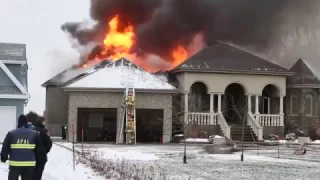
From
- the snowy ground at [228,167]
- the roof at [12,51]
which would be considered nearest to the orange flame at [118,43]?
the roof at [12,51]

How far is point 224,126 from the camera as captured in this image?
3781cm

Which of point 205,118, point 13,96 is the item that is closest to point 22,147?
point 13,96

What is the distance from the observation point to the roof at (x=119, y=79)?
3544 cm

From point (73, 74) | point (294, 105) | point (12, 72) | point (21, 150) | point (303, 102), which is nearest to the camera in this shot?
point (21, 150)

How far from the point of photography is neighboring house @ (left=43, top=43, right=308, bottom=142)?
35.5 m

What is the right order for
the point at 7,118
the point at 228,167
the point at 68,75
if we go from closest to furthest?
the point at 228,167 → the point at 7,118 → the point at 68,75

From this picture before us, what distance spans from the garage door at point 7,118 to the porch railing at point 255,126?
17133 mm

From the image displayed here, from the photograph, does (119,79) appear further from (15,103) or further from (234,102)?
(234,102)

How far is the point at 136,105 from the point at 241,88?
9773 mm

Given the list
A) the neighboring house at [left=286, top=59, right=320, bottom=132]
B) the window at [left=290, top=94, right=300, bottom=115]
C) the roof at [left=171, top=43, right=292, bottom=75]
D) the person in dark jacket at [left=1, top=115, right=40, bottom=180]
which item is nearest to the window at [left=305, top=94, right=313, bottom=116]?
the neighboring house at [left=286, top=59, right=320, bottom=132]

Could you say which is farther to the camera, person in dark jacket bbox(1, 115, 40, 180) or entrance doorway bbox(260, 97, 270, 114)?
entrance doorway bbox(260, 97, 270, 114)

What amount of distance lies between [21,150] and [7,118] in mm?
19719

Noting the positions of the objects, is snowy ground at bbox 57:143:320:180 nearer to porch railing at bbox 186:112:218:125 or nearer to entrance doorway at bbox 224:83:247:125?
porch railing at bbox 186:112:218:125

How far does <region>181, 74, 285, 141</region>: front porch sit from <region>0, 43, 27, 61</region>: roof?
37.5ft
